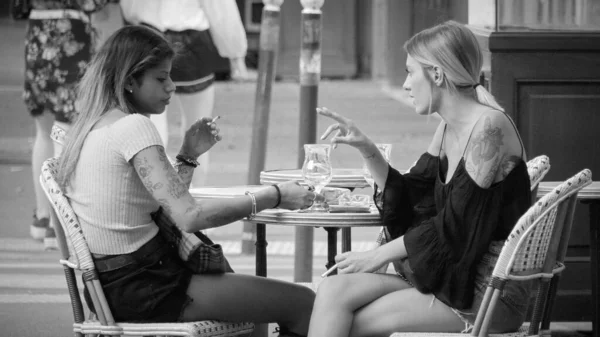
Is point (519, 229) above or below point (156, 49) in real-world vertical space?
below

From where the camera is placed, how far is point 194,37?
23.6ft

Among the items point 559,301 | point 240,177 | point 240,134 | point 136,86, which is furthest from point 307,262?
point 240,134

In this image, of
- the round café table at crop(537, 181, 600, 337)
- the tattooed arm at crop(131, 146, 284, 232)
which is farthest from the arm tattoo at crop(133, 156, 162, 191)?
the round café table at crop(537, 181, 600, 337)

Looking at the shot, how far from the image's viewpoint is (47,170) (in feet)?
11.0

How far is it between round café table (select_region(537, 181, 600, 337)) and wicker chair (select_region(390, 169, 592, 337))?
0.98m

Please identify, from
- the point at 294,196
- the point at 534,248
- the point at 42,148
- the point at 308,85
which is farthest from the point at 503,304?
the point at 42,148

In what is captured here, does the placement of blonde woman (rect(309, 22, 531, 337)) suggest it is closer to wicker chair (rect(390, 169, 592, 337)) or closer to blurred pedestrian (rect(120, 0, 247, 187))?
wicker chair (rect(390, 169, 592, 337))

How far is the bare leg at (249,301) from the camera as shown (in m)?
3.30

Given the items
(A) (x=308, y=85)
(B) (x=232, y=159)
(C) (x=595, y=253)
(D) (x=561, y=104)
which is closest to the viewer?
(C) (x=595, y=253)

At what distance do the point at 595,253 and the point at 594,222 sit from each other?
144 mm

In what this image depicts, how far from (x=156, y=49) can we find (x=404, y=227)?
1.01 m

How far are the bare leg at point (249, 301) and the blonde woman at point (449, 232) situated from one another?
0.17 metres

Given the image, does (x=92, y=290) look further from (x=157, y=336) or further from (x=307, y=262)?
(x=307, y=262)

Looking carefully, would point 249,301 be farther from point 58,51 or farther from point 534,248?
point 58,51
